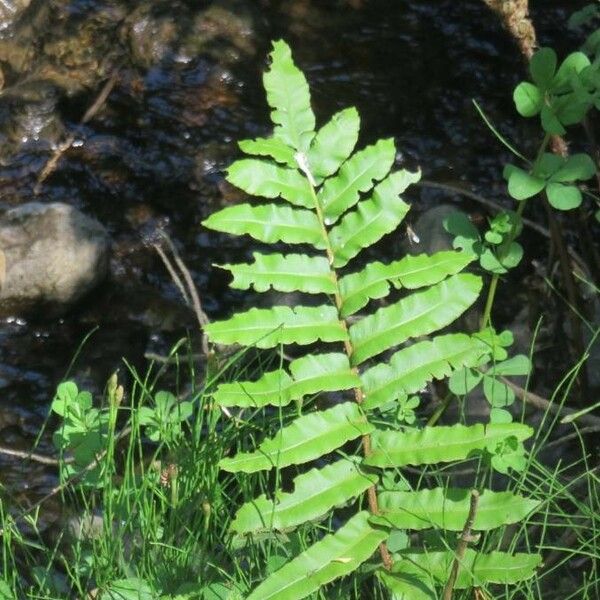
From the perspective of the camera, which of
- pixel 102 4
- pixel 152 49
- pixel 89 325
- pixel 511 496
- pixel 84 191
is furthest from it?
pixel 102 4

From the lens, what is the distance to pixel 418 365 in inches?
85.4

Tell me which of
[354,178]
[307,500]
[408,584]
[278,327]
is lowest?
[408,584]

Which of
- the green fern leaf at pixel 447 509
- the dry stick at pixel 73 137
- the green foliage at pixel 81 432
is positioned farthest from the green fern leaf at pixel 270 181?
the dry stick at pixel 73 137

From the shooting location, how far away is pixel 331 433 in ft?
6.91

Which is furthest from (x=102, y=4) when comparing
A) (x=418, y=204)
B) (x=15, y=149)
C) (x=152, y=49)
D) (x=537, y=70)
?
(x=537, y=70)

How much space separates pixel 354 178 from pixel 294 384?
0.43 m

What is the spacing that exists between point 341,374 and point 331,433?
128 mm

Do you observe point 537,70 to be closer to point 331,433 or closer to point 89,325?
point 331,433

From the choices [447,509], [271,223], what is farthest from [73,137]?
[447,509]

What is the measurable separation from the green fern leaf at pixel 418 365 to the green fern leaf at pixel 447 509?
188 mm

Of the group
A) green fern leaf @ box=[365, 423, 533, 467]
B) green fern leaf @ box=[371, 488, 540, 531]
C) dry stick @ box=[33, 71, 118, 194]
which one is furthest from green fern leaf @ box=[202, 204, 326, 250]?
dry stick @ box=[33, 71, 118, 194]

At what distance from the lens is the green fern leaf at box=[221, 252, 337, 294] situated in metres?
2.18

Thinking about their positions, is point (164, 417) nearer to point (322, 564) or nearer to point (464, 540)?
point (322, 564)

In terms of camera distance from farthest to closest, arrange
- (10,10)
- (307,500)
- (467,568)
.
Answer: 1. (10,10)
2. (307,500)
3. (467,568)
